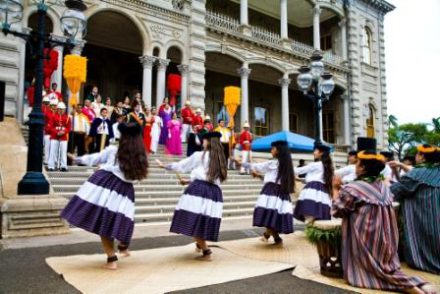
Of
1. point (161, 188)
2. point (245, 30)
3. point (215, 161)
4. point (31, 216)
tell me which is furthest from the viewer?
point (245, 30)

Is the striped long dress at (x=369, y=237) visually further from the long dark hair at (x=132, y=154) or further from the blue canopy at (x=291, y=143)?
the blue canopy at (x=291, y=143)

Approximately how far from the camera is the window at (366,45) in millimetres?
24911

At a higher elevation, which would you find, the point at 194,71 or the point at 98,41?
the point at 98,41

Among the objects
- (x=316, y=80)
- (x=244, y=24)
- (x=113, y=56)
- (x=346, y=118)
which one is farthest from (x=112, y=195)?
(x=346, y=118)

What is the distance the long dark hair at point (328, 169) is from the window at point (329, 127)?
1807cm

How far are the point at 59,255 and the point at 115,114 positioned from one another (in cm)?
734

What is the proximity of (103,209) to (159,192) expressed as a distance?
5439 millimetres

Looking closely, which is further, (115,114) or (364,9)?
(364,9)

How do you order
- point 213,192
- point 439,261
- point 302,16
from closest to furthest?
point 439,261 → point 213,192 → point 302,16

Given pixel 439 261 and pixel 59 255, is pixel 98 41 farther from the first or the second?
pixel 439 261

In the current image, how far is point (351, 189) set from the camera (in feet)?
14.0

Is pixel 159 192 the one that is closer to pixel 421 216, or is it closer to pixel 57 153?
pixel 57 153

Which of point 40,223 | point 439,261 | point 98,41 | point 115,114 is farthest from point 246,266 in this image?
point 98,41

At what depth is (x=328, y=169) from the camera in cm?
751
